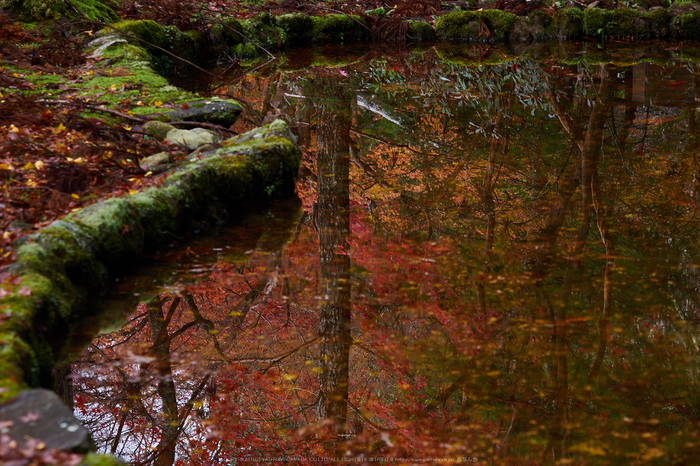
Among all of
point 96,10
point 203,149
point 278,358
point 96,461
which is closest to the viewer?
point 96,461

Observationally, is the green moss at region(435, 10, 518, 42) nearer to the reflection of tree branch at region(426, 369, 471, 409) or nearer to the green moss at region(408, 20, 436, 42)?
the green moss at region(408, 20, 436, 42)

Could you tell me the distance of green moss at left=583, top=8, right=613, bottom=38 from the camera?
52.7 ft

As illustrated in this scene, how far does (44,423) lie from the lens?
2412mm

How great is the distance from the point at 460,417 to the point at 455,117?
6294 millimetres

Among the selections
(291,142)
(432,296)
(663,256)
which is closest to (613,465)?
(432,296)

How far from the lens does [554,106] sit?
9453 millimetres

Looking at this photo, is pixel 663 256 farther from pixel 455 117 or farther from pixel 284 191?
pixel 455 117

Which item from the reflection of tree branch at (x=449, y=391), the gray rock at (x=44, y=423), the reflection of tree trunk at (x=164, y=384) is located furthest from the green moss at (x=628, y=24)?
the gray rock at (x=44, y=423)

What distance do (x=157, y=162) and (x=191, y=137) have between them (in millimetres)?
702

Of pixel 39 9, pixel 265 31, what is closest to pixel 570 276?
pixel 39 9

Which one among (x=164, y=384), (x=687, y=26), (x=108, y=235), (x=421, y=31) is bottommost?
(x=164, y=384)

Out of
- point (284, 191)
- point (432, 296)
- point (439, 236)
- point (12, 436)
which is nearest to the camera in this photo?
point (12, 436)

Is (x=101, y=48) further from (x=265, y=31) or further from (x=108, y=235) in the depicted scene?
(x=108, y=235)

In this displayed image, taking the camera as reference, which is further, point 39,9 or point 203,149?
point 39,9
